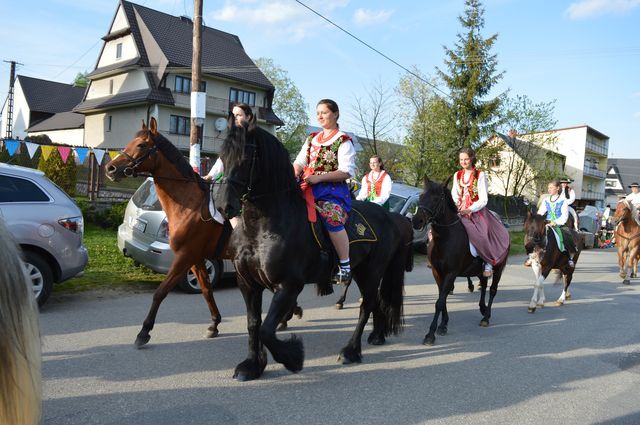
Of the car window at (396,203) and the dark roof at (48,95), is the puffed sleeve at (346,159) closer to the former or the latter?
the car window at (396,203)

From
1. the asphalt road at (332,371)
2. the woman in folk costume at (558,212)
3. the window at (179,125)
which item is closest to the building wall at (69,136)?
the window at (179,125)

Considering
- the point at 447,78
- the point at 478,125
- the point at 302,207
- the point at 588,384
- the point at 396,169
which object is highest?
the point at 447,78

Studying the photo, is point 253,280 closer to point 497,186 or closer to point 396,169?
point 396,169

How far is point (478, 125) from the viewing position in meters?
28.9

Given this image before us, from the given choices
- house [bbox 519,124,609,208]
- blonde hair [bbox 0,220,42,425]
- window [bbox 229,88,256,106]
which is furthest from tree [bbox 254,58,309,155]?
blonde hair [bbox 0,220,42,425]

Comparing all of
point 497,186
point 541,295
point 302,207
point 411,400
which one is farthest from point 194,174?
point 497,186

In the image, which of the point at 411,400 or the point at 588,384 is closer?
the point at 411,400

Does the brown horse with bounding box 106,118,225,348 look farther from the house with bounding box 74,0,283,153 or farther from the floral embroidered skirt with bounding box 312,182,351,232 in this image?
the house with bounding box 74,0,283,153

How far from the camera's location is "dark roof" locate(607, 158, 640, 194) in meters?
78.9

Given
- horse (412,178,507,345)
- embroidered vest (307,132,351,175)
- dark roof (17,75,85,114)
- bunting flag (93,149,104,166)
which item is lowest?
horse (412,178,507,345)

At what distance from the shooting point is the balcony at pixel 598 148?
58969mm

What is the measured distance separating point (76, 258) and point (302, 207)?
12.6ft

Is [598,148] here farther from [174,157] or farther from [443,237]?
[174,157]

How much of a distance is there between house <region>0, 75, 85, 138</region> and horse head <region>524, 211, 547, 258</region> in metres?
50.5
